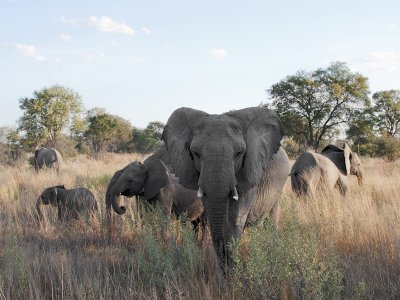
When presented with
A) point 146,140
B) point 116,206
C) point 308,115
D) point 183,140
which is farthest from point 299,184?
point 146,140

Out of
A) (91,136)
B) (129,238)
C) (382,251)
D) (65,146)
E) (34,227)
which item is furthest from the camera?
(91,136)

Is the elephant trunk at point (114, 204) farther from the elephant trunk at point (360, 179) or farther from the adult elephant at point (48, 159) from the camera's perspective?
the adult elephant at point (48, 159)

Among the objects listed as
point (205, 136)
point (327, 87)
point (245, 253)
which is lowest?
point (245, 253)

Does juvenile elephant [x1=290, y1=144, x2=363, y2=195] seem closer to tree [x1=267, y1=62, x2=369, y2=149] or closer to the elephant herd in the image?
the elephant herd

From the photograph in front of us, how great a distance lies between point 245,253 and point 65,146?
3199 centimetres

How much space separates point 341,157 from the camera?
1099 centimetres

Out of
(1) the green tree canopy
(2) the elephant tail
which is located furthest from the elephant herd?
(1) the green tree canopy

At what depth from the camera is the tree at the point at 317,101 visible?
1217 inches

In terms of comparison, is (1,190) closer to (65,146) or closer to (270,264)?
(270,264)

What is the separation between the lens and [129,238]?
610 cm

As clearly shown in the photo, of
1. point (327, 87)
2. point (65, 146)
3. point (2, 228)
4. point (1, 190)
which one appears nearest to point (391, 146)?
point (327, 87)

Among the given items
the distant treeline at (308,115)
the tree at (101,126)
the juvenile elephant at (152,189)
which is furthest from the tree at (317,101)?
the juvenile elephant at (152,189)

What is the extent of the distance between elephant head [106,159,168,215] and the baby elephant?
138cm

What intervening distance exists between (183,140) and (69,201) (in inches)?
174
